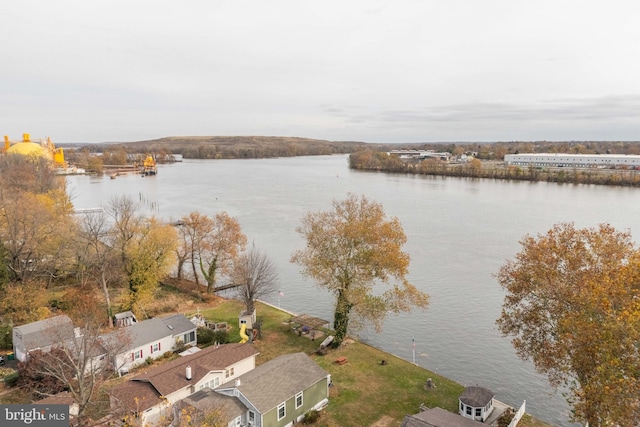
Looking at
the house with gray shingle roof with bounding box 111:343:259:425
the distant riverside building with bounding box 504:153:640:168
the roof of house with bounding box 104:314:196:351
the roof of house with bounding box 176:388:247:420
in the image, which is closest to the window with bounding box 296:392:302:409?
the roof of house with bounding box 176:388:247:420

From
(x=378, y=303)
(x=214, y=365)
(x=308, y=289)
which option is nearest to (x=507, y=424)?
(x=378, y=303)

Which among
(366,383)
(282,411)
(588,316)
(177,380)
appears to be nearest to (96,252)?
(177,380)

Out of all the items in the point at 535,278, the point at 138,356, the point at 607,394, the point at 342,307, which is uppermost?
the point at 535,278

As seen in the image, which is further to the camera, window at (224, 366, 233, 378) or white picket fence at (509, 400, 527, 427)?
window at (224, 366, 233, 378)

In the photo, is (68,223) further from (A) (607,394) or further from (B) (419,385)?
(A) (607,394)

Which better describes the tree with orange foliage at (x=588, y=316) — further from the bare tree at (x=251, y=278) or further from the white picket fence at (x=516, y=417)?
the bare tree at (x=251, y=278)

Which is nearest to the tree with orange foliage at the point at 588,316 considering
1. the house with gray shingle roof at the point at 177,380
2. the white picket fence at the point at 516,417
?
the white picket fence at the point at 516,417

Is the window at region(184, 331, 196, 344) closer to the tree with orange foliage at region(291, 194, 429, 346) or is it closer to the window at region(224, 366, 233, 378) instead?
the window at region(224, 366, 233, 378)
